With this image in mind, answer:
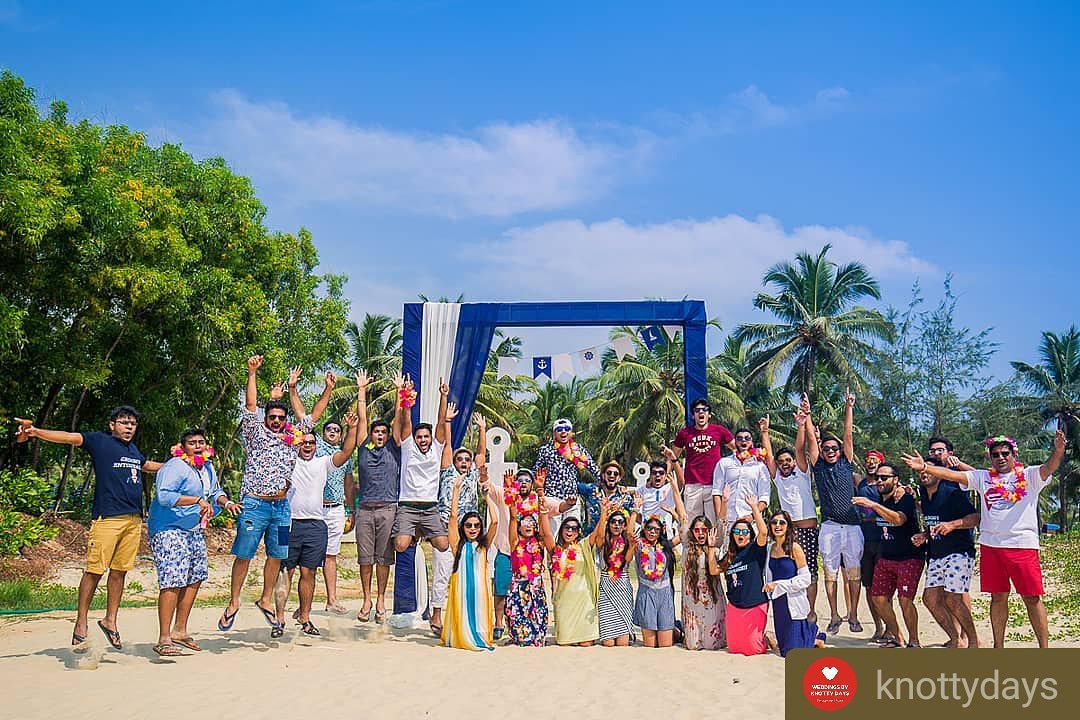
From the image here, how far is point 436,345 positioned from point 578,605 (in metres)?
3.44

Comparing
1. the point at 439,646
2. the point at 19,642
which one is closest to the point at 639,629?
Result: the point at 439,646

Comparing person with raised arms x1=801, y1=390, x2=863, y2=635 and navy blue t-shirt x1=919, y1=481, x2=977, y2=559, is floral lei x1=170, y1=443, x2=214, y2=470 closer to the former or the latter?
person with raised arms x1=801, y1=390, x2=863, y2=635

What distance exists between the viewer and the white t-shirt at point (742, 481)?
7184mm

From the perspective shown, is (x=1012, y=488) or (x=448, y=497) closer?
(x=1012, y=488)

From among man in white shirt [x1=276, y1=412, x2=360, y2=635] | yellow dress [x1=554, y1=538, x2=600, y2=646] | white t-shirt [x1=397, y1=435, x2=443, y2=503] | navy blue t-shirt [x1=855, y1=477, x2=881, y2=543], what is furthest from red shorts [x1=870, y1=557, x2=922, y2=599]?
man in white shirt [x1=276, y1=412, x2=360, y2=635]

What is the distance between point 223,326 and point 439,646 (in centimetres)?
874

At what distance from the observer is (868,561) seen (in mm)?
6984

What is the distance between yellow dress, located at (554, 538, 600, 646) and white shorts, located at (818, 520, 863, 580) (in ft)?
6.28

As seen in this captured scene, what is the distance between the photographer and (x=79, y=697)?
4898 mm

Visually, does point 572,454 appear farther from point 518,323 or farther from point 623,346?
point 623,346

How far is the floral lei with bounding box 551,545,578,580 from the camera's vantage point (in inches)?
272

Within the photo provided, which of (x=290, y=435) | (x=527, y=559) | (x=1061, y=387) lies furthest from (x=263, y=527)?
(x=1061, y=387)

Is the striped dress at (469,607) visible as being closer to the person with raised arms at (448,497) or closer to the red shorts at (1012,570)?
the person with raised arms at (448,497)

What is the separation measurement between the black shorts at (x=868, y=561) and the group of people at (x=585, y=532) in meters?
0.02
